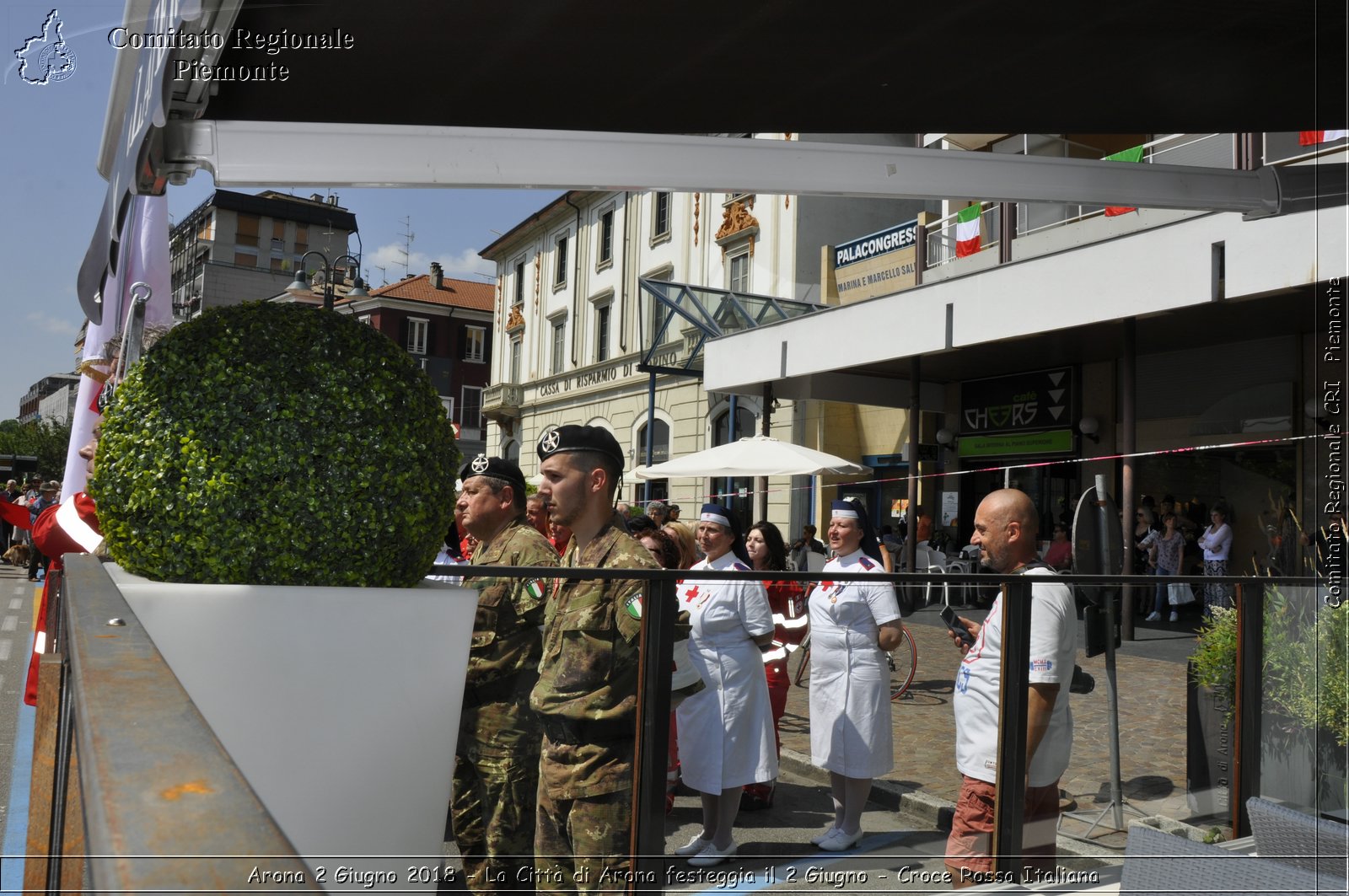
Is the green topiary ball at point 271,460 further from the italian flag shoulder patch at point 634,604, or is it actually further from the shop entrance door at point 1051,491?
the shop entrance door at point 1051,491

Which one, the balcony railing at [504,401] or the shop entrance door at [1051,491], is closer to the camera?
the shop entrance door at [1051,491]

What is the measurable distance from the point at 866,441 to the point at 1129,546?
11.7 meters

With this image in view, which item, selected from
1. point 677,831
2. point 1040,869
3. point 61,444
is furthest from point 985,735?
point 61,444

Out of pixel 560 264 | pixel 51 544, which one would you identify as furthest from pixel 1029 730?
pixel 560 264

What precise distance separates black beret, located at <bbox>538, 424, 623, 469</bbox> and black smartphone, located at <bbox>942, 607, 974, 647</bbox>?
3.80 ft

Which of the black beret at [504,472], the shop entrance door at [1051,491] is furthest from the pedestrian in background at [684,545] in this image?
the shop entrance door at [1051,491]

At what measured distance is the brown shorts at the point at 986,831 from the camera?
3121 mm

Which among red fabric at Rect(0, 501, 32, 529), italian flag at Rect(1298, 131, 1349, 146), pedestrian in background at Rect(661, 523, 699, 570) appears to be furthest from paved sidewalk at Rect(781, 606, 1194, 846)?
red fabric at Rect(0, 501, 32, 529)

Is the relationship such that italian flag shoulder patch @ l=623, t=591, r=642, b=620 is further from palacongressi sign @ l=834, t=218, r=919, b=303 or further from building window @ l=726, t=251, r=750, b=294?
building window @ l=726, t=251, r=750, b=294

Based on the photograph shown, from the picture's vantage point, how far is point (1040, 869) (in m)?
3.23

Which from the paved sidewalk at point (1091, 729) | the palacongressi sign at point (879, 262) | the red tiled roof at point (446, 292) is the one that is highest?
the red tiled roof at point (446, 292)

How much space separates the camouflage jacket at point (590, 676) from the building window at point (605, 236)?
32.6 metres

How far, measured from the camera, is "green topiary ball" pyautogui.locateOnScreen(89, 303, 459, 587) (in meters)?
1.78

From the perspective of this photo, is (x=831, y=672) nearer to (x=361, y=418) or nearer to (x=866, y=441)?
(x=361, y=418)
